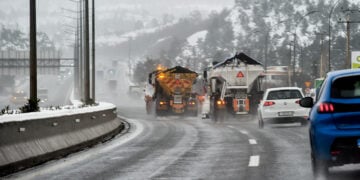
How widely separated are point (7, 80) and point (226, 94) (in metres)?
123

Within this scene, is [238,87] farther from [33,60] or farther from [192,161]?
[192,161]

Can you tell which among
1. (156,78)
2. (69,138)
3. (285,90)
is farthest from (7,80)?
(69,138)

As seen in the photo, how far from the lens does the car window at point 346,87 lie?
1128cm

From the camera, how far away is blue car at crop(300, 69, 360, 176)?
36.4 ft

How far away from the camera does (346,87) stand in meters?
11.4

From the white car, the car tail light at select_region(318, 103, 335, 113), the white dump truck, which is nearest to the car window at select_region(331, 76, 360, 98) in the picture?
the car tail light at select_region(318, 103, 335, 113)

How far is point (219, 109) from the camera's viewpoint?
41.5m

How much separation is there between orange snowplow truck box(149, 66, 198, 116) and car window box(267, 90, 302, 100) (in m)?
16.8

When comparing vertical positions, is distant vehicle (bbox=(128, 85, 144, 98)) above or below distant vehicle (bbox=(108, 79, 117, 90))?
below

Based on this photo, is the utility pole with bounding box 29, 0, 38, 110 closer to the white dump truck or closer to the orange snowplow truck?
the white dump truck

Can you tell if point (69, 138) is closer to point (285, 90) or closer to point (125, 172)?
point (125, 172)

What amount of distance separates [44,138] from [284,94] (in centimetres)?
1579

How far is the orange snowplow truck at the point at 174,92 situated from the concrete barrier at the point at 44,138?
77.1 feet

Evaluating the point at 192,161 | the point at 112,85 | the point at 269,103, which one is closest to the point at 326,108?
the point at 192,161
